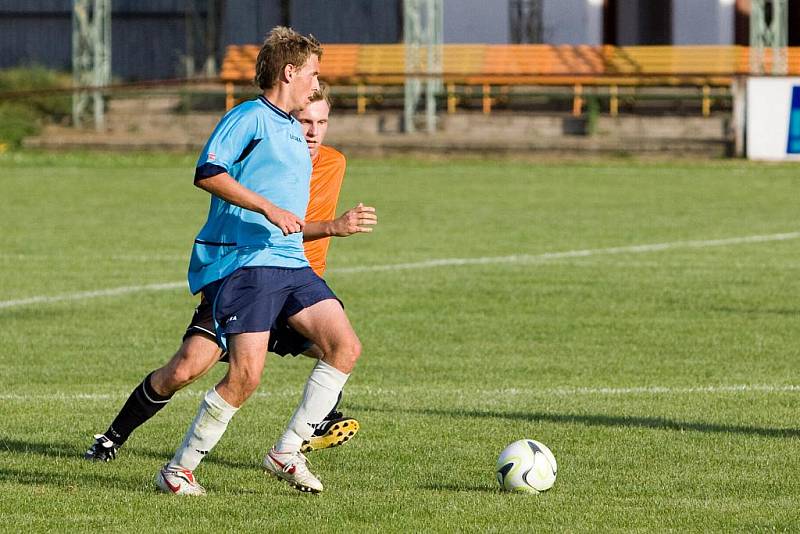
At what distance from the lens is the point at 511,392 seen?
8320 mm

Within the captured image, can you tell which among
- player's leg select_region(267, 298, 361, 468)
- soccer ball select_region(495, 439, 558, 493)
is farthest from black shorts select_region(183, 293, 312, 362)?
soccer ball select_region(495, 439, 558, 493)

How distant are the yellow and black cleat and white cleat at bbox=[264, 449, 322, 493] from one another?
66 centimetres

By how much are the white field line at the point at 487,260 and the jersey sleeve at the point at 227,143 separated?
6974 mm

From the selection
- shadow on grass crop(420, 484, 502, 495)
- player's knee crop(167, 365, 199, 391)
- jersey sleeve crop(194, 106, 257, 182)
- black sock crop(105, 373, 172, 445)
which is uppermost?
jersey sleeve crop(194, 106, 257, 182)

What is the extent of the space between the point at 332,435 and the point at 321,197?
1.19 meters

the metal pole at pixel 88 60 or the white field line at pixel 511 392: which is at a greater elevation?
the metal pole at pixel 88 60

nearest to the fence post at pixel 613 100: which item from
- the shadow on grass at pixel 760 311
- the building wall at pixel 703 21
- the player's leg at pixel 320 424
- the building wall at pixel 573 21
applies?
the building wall at pixel 703 21

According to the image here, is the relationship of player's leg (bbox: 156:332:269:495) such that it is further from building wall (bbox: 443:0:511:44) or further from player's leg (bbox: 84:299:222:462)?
building wall (bbox: 443:0:511:44)

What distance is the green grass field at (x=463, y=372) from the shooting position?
563 centimetres

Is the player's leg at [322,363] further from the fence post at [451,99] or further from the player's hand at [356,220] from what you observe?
the fence post at [451,99]

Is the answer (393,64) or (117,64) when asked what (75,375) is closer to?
(393,64)

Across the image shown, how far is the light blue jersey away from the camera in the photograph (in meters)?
5.64

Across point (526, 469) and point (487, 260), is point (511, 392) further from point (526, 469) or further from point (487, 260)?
point (487, 260)

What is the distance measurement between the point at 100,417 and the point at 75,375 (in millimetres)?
1466
